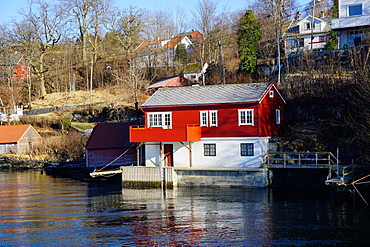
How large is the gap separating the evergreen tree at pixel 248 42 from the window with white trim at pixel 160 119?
900 inches

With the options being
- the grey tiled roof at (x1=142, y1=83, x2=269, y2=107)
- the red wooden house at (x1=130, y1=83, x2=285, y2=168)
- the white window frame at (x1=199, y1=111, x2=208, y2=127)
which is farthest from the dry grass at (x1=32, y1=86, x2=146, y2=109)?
the white window frame at (x1=199, y1=111, x2=208, y2=127)

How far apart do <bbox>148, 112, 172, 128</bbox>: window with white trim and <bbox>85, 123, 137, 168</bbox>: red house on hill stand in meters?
5.29

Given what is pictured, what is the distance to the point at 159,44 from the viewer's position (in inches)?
3342

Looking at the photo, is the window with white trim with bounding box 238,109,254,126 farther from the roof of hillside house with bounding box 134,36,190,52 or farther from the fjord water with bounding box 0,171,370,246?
the roof of hillside house with bounding box 134,36,190,52

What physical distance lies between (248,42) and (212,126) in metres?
27.2

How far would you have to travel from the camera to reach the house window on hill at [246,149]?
36.8 metres

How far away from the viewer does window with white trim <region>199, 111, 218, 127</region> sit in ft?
126

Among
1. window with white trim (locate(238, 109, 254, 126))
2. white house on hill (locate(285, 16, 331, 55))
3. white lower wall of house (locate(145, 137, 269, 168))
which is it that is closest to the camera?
white lower wall of house (locate(145, 137, 269, 168))

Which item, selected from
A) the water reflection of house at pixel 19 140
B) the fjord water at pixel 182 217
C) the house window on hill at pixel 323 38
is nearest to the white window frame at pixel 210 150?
the fjord water at pixel 182 217

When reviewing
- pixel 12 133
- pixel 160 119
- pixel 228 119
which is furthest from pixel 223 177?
pixel 12 133

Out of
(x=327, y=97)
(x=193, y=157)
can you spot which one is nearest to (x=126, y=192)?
(x=193, y=157)

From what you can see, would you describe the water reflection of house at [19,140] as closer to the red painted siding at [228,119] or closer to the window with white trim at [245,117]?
the red painted siding at [228,119]

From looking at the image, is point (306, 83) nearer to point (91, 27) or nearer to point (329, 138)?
point (329, 138)

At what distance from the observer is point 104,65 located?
274 feet
